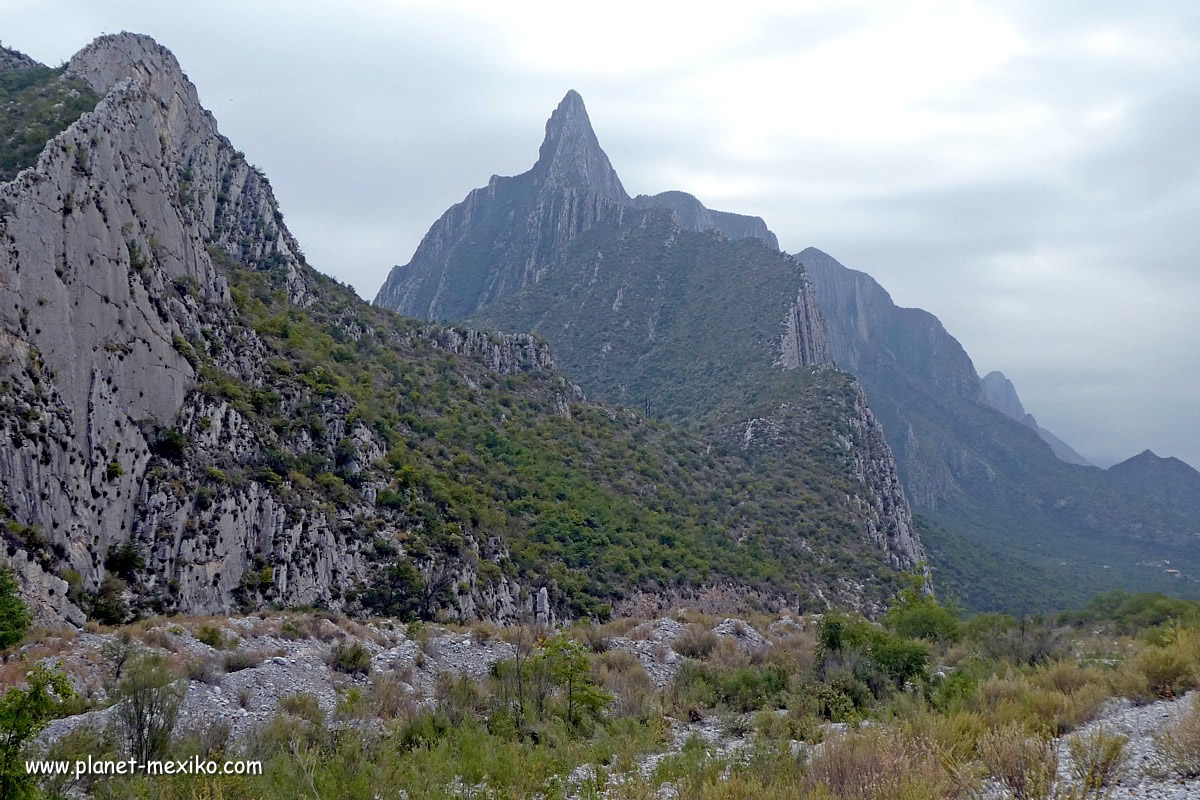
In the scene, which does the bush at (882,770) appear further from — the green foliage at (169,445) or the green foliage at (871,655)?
the green foliage at (169,445)

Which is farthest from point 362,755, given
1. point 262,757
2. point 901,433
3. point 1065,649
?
point 901,433

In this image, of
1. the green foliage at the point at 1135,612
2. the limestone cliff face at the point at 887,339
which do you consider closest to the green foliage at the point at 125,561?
the green foliage at the point at 1135,612

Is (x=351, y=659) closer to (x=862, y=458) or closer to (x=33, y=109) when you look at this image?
(x=33, y=109)

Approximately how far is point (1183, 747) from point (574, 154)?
516ft

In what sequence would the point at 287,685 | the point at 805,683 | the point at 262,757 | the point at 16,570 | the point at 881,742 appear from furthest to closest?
the point at 16,570
the point at 805,683
the point at 287,685
the point at 262,757
the point at 881,742

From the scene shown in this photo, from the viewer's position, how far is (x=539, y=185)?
147 meters

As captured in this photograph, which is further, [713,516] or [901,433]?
[901,433]

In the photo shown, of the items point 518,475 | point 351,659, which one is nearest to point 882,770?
point 351,659

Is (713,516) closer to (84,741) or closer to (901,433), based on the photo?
(84,741)

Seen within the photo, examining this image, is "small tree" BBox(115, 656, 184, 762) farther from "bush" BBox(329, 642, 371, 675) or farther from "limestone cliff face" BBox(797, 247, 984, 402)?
"limestone cliff face" BBox(797, 247, 984, 402)

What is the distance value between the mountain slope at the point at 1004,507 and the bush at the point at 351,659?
5335 cm

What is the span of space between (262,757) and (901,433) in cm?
11786

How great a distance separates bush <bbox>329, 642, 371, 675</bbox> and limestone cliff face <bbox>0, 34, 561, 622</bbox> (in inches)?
242

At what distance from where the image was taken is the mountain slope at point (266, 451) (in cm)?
1811
